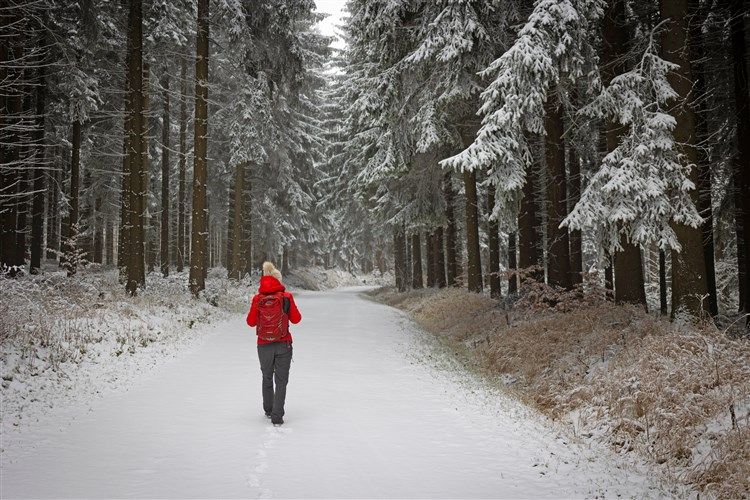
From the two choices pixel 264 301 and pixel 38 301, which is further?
pixel 38 301

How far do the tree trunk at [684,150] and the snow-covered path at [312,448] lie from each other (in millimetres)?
4423

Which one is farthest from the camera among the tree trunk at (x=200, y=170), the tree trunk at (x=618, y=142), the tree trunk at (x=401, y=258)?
the tree trunk at (x=401, y=258)

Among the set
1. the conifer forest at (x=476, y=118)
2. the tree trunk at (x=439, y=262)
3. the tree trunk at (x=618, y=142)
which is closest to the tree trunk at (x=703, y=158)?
the conifer forest at (x=476, y=118)

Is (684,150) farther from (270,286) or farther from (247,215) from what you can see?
(247,215)

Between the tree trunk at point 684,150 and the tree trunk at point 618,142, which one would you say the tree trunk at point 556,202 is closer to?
the tree trunk at point 618,142

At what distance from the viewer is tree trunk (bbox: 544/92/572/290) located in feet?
44.5

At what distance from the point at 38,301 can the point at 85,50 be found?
1163 centimetres

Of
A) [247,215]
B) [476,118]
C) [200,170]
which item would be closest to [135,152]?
[200,170]

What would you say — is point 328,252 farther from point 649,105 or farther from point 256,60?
point 649,105

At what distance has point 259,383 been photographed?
799cm

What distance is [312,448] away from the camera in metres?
5.12

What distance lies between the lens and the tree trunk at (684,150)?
347 inches

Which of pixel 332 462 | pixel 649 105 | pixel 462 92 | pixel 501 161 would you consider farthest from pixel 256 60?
pixel 332 462

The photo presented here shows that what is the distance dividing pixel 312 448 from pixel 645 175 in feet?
26.5
